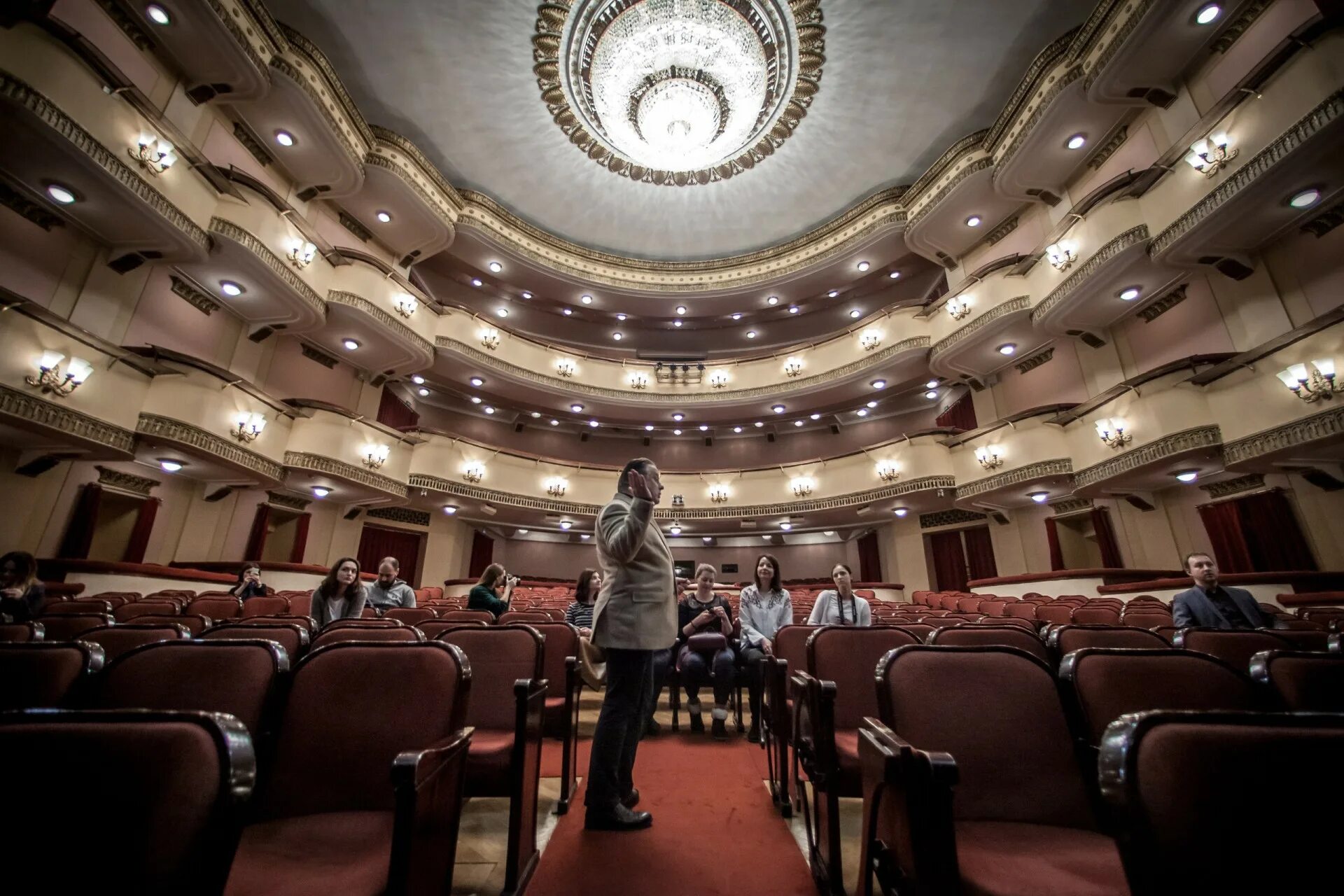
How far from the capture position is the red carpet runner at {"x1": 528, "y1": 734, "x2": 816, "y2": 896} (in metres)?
1.69

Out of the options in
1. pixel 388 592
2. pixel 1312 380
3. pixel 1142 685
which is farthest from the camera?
pixel 1312 380

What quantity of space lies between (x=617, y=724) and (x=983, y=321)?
10700 mm

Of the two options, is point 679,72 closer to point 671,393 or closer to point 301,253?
point 671,393

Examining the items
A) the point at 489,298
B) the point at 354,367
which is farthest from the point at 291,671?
the point at 489,298

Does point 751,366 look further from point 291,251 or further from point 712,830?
point 712,830

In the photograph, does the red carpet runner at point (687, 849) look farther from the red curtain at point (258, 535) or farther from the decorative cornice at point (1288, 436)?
the red curtain at point (258, 535)

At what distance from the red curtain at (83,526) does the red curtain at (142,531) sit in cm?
48

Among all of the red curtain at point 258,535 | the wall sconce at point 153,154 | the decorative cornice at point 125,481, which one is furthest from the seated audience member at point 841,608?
the red curtain at point 258,535

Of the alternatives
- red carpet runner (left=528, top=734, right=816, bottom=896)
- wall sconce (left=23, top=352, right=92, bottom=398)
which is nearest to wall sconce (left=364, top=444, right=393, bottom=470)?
wall sconce (left=23, top=352, right=92, bottom=398)

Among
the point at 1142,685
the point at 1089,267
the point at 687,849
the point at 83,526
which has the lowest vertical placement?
the point at 687,849

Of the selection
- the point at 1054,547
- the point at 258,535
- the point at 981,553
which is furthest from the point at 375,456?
the point at 1054,547

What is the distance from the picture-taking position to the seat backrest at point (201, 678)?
56.6 inches

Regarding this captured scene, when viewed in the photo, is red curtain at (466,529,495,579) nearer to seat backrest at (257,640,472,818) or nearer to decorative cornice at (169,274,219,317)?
decorative cornice at (169,274,219,317)

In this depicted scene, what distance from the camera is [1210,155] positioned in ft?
21.1
